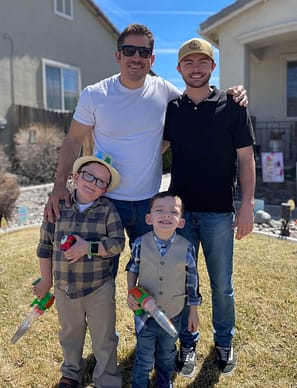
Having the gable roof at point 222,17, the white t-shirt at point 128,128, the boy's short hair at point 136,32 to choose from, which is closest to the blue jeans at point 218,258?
the white t-shirt at point 128,128

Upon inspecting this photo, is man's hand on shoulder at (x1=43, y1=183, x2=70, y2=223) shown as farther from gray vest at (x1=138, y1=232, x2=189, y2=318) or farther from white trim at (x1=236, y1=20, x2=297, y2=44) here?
white trim at (x1=236, y1=20, x2=297, y2=44)

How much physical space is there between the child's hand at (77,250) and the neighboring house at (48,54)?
35.0 feet

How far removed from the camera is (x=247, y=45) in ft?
31.8

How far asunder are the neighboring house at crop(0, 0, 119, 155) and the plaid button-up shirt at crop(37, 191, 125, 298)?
34.6ft

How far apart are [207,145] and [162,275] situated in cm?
86

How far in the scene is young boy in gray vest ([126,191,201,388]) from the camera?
7.81 ft

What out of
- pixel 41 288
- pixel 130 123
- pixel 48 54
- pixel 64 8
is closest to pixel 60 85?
pixel 48 54

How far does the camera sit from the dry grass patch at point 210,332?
2799 mm

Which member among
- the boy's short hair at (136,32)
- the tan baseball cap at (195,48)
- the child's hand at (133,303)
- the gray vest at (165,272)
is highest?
the boy's short hair at (136,32)

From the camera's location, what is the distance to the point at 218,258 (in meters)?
2.73

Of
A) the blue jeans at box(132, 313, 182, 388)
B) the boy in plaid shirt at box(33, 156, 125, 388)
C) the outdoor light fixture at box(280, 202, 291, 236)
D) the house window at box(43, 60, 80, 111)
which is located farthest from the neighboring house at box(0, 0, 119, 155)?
the blue jeans at box(132, 313, 182, 388)

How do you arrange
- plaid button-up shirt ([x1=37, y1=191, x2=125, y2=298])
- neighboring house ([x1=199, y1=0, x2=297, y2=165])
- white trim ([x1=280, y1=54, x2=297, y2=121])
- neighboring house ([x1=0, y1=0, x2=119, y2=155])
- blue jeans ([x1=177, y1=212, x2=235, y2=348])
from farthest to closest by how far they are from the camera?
1. neighboring house ([x1=0, y1=0, x2=119, y2=155])
2. white trim ([x1=280, y1=54, x2=297, y2=121])
3. neighboring house ([x1=199, y1=0, x2=297, y2=165])
4. blue jeans ([x1=177, y1=212, x2=235, y2=348])
5. plaid button-up shirt ([x1=37, y1=191, x2=125, y2=298])

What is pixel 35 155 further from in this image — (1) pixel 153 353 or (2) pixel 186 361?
(1) pixel 153 353

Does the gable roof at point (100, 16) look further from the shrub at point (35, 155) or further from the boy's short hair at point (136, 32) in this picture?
the boy's short hair at point (136, 32)
